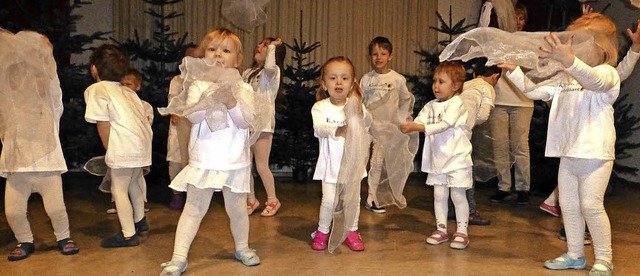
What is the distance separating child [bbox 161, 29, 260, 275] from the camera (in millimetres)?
3598

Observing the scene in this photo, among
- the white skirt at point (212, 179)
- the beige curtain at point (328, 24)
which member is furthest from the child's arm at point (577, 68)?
the beige curtain at point (328, 24)

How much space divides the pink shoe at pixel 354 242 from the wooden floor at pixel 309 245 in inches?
2.1

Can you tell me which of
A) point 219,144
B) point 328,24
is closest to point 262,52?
point 219,144

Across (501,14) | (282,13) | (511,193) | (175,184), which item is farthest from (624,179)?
(175,184)

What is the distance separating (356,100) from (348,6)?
16.0 feet

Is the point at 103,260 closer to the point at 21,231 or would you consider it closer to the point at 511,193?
the point at 21,231

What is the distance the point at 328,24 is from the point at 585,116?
5.40 m

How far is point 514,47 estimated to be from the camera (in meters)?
3.84

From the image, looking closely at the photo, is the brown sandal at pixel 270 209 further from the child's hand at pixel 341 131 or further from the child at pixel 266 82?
the child's hand at pixel 341 131

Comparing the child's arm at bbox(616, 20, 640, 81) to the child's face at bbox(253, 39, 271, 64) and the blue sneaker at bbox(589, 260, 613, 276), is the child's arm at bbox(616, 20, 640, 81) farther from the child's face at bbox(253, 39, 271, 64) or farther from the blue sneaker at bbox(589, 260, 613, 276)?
the child's face at bbox(253, 39, 271, 64)

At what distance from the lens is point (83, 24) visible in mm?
8641

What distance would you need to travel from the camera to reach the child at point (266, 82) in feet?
16.8

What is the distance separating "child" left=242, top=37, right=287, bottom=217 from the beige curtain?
299cm

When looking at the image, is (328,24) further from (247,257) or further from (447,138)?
(247,257)
